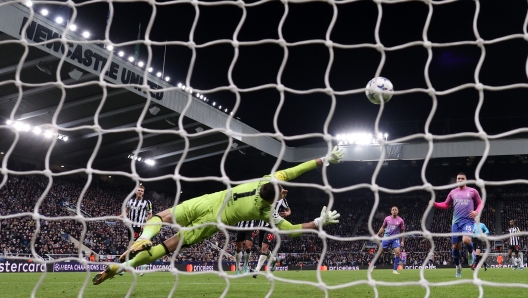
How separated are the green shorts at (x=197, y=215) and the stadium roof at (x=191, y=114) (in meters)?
11.7

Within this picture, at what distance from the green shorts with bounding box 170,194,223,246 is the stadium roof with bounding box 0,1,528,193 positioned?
11696 millimetres

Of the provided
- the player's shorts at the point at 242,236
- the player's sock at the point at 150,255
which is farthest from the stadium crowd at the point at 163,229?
the player's sock at the point at 150,255

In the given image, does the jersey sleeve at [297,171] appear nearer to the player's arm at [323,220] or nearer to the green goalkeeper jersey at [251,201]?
the green goalkeeper jersey at [251,201]

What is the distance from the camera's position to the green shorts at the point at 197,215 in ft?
19.1

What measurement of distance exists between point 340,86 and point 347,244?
1073cm


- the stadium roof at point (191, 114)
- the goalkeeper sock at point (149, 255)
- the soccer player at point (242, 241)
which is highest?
the stadium roof at point (191, 114)

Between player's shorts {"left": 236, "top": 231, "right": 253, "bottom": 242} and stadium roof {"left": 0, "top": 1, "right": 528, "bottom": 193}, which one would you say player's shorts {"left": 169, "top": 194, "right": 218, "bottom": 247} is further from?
stadium roof {"left": 0, "top": 1, "right": 528, "bottom": 193}

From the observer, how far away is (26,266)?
61.0ft

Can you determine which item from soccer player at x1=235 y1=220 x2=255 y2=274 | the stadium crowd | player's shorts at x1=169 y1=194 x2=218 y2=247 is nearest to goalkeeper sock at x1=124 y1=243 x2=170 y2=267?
player's shorts at x1=169 y1=194 x2=218 y2=247

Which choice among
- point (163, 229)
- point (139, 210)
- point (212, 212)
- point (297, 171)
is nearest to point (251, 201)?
point (212, 212)

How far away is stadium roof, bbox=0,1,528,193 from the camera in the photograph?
63.3 ft

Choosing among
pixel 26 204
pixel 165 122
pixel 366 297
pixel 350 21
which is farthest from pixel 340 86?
pixel 366 297

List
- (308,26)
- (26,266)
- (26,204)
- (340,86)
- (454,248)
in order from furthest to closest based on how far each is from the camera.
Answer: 1. (340,86)
2. (308,26)
3. (26,204)
4. (26,266)
5. (454,248)

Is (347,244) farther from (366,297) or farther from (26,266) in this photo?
(366,297)
